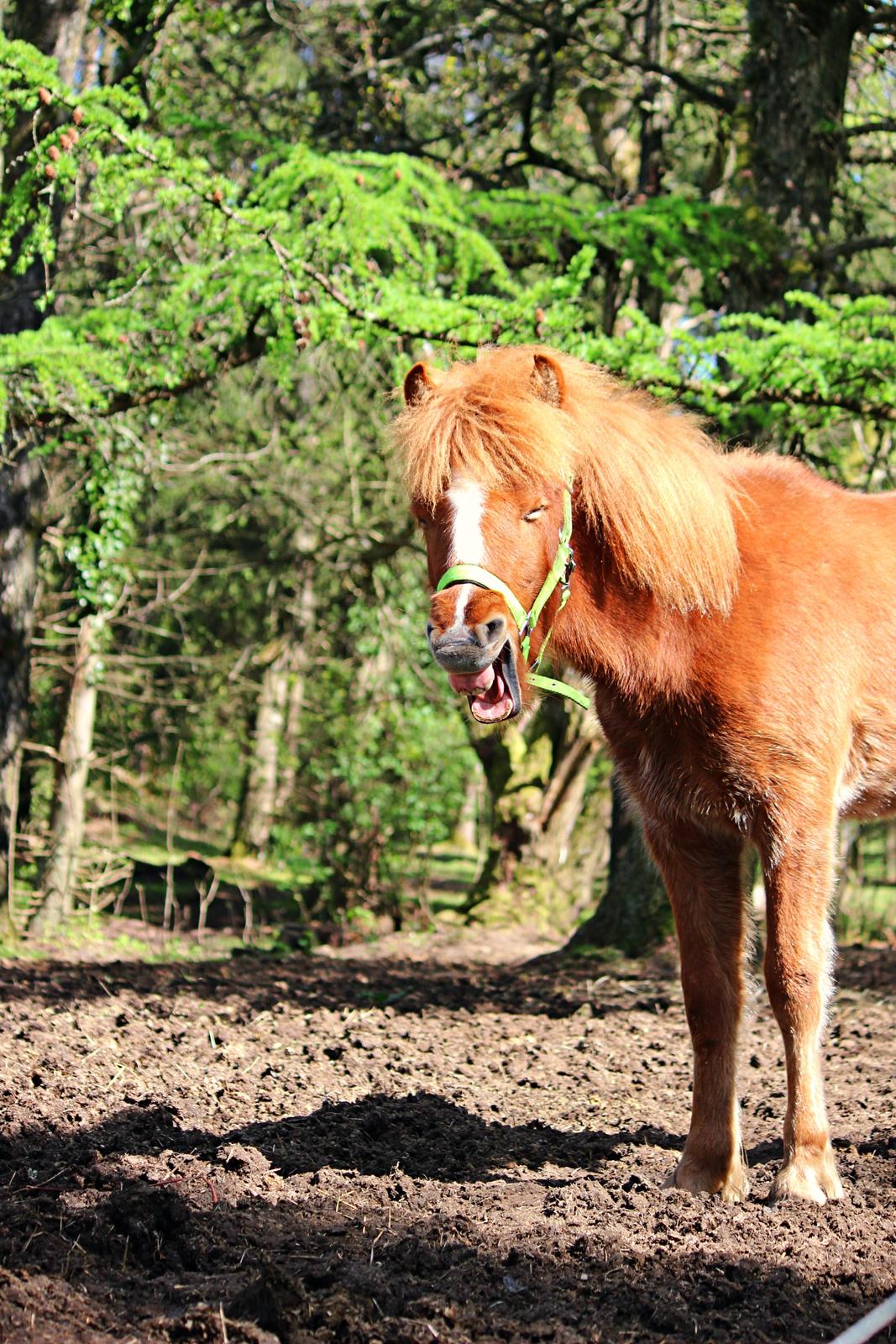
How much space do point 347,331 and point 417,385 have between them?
8.77ft

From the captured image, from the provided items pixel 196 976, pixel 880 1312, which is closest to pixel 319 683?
pixel 196 976

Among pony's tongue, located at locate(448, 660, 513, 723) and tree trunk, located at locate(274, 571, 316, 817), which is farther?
tree trunk, located at locate(274, 571, 316, 817)

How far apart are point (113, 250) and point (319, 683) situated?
17.8ft

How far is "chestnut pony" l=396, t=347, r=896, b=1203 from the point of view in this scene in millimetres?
3459

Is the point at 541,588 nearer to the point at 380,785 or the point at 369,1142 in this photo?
the point at 369,1142

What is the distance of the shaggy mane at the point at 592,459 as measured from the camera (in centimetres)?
344

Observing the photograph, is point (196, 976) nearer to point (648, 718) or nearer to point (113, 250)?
point (648, 718)

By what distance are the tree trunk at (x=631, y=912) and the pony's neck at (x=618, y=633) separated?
401 cm

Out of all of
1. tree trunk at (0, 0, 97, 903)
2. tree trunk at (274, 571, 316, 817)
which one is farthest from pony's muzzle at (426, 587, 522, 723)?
tree trunk at (274, 571, 316, 817)

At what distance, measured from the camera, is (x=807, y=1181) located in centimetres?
354

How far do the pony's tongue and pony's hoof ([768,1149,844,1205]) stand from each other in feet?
5.44

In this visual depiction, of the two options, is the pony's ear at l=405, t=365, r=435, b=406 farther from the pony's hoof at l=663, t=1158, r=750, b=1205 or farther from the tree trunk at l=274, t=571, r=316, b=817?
the tree trunk at l=274, t=571, r=316, b=817

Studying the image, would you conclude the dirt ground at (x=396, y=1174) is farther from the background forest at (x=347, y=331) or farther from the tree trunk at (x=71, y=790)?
the tree trunk at (x=71, y=790)

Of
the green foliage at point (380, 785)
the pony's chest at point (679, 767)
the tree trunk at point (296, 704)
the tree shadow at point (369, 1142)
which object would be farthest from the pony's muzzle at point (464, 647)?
the tree trunk at point (296, 704)
